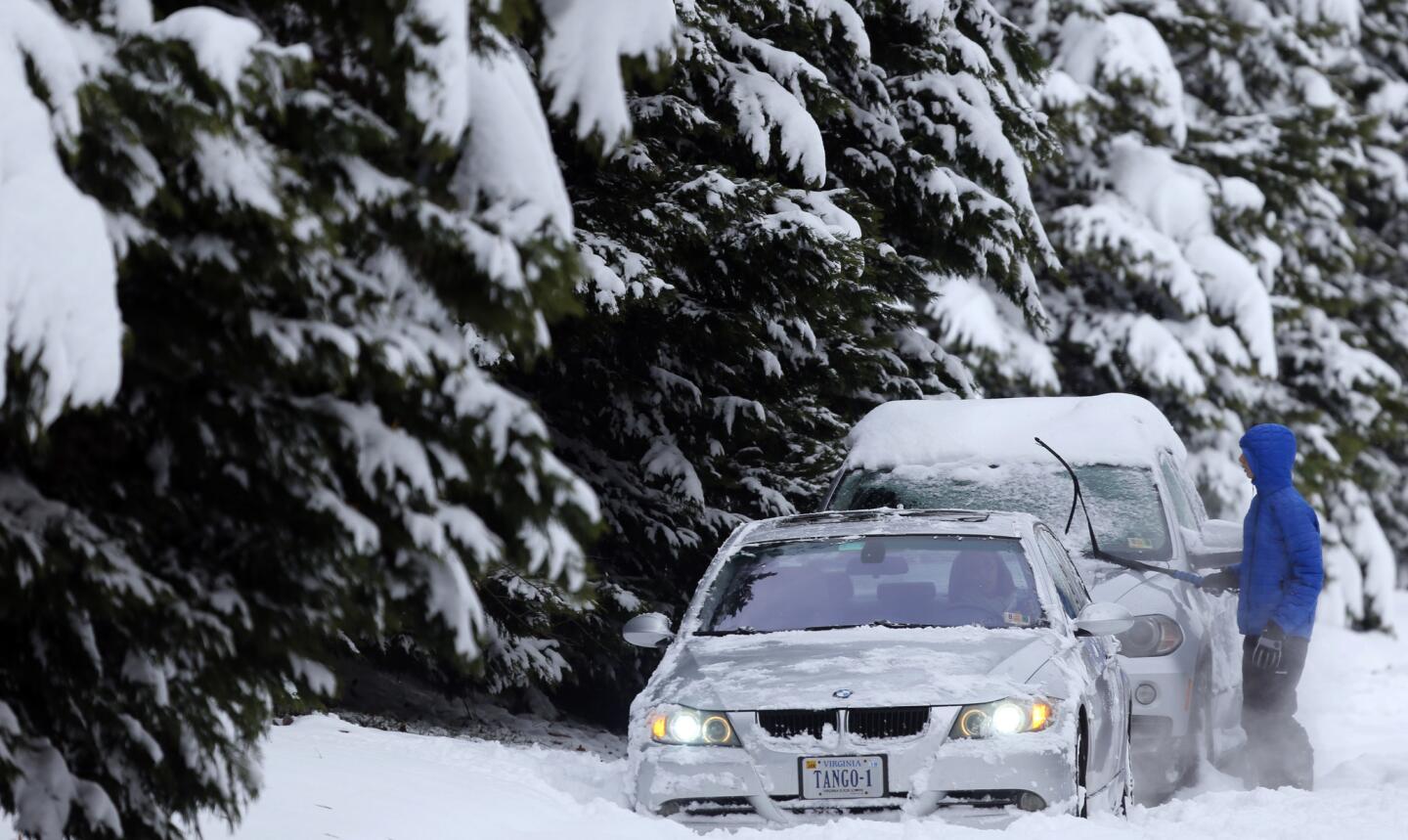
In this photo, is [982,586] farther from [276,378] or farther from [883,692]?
[276,378]

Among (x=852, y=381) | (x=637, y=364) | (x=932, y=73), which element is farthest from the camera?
(x=932, y=73)

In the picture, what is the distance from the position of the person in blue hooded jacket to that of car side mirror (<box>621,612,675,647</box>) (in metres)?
3.63

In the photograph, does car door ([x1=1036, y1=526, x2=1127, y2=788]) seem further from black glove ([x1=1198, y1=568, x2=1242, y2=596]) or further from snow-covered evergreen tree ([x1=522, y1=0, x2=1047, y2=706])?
snow-covered evergreen tree ([x1=522, y1=0, x2=1047, y2=706])

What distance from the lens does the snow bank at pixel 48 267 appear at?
3139 millimetres

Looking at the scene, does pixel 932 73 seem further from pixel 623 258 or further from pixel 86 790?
pixel 86 790

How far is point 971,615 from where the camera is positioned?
7.20 metres

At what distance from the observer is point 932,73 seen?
1372cm

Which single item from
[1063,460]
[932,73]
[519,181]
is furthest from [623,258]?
[519,181]

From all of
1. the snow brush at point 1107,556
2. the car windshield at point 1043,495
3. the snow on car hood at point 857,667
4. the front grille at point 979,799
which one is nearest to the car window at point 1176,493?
the car windshield at point 1043,495

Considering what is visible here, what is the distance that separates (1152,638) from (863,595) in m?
1.98

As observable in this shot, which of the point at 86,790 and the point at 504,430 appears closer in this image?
the point at 504,430

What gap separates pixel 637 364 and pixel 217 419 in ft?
25.2

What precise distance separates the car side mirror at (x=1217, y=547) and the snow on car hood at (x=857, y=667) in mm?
3023

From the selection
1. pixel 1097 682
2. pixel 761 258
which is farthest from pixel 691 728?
pixel 761 258
